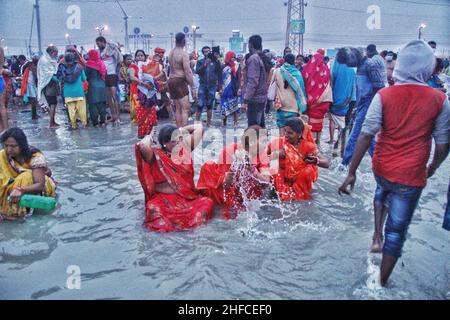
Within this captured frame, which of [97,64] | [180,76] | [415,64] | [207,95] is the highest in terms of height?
[97,64]

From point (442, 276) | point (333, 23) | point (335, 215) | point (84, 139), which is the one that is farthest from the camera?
point (333, 23)

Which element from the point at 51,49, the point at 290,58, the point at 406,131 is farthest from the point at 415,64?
the point at 51,49

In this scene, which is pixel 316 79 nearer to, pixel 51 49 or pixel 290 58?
pixel 290 58

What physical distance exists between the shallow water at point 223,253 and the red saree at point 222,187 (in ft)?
0.66

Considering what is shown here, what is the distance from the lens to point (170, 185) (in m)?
3.85

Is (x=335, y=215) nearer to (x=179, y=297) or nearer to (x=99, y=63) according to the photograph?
(x=179, y=297)

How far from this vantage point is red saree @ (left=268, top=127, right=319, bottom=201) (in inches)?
170

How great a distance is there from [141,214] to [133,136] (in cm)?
410

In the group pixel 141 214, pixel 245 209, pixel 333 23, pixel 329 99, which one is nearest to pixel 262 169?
pixel 245 209

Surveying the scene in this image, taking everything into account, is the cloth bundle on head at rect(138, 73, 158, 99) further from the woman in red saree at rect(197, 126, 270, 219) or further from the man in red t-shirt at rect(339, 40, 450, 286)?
the man in red t-shirt at rect(339, 40, 450, 286)

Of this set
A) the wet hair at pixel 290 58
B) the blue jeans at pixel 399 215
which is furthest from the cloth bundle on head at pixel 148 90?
the blue jeans at pixel 399 215

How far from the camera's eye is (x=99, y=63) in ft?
28.2

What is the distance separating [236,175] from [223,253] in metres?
0.98

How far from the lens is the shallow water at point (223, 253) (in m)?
2.71
